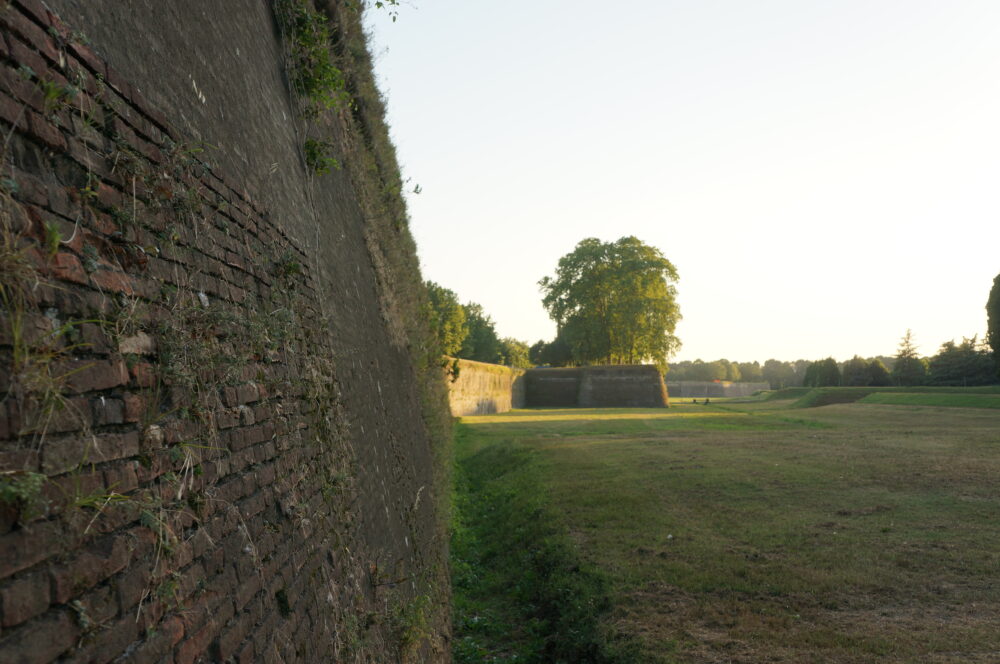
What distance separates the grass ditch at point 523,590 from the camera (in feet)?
21.7

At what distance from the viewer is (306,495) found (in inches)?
142

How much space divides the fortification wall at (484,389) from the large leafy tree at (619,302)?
7.71 m

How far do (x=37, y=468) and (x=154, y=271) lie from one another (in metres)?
0.99

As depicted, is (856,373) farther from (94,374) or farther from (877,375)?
(94,374)

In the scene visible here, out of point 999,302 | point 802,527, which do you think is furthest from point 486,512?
point 999,302

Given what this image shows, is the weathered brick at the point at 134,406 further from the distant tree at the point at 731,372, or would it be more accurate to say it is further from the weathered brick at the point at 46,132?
the distant tree at the point at 731,372

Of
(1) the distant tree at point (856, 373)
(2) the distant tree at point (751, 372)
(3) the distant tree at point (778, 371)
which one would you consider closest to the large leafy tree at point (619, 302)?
(1) the distant tree at point (856, 373)

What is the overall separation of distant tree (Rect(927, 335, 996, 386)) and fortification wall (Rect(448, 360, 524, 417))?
29.7 metres

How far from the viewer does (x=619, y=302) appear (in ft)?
187

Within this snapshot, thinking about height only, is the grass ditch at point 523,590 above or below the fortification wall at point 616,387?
below

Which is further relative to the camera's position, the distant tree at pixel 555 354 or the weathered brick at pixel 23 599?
the distant tree at pixel 555 354

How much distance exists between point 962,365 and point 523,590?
159 feet

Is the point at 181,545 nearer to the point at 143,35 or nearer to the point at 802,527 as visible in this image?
the point at 143,35

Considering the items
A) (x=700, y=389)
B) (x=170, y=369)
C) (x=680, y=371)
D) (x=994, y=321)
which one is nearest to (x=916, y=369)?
(x=994, y=321)
